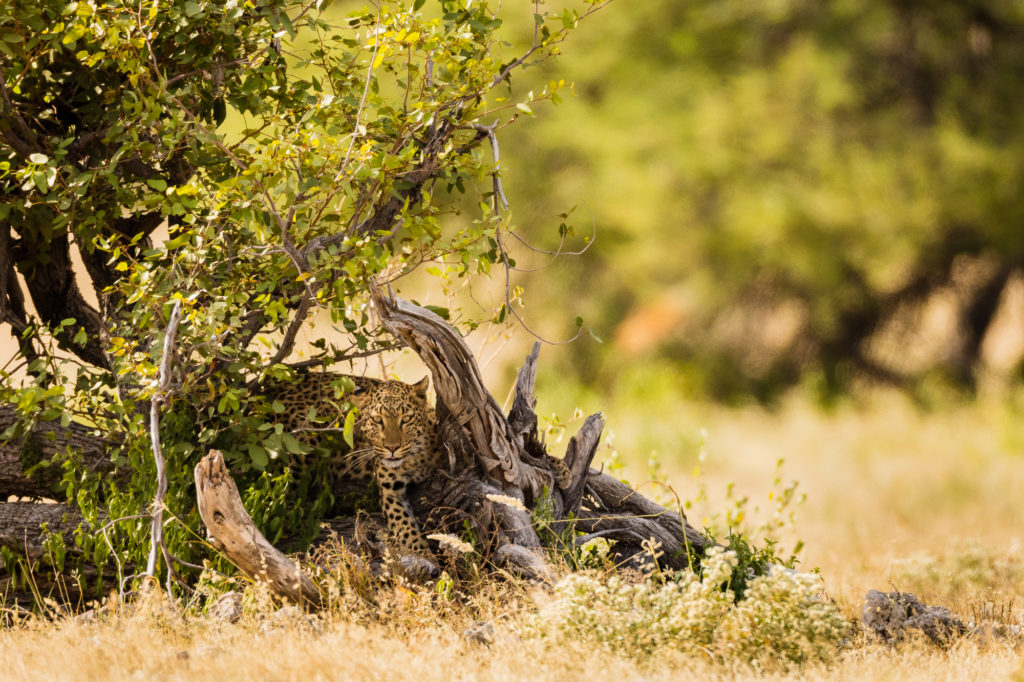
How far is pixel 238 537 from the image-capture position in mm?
5473

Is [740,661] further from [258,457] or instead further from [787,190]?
[787,190]

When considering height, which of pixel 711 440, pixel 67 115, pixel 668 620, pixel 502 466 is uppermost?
pixel 711 440

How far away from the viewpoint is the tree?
18.7 feet

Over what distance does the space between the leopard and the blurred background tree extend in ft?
31.6

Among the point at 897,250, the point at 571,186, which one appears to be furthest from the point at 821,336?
the point at 571,186

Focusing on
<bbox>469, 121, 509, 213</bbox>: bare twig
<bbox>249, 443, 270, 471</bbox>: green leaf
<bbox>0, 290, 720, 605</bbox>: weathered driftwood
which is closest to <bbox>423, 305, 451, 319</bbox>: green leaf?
<bbox>0, 290, 720, 605</bbox>: weathered driftwood

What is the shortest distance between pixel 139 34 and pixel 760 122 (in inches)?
459

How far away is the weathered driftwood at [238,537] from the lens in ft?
17.7

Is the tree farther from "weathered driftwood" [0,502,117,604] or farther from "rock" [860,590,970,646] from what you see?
"rock" [860,590,970,646]

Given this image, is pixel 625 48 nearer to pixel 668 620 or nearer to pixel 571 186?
pixel 571 186

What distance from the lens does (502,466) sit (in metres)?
6.43

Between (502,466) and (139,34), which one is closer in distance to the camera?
(139,34)

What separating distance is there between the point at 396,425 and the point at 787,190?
10.4 m

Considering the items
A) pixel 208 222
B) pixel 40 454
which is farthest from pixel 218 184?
pixel 40 454
